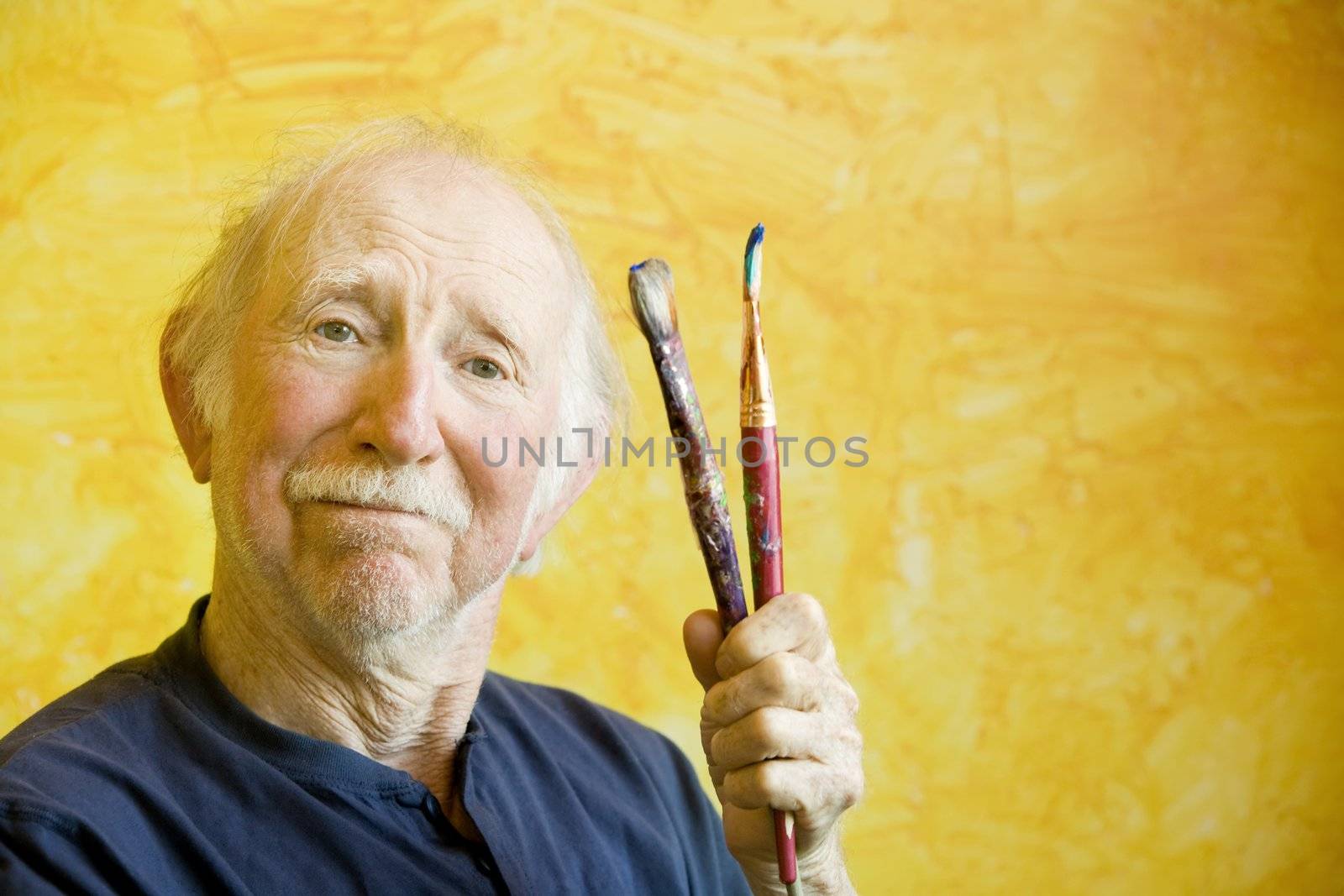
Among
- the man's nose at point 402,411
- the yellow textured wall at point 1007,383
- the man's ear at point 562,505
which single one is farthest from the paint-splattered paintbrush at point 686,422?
the yellow textured wall at point 1007,383

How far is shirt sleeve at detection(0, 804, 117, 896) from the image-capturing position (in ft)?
3.24

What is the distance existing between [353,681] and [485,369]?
344 mm

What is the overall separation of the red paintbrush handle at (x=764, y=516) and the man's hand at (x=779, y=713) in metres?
0.02

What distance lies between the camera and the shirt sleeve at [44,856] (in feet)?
3.24

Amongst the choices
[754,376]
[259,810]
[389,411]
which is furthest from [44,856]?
[754,376]

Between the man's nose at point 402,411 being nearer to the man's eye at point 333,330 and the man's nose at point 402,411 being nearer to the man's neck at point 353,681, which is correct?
the man's eye at point 333,330

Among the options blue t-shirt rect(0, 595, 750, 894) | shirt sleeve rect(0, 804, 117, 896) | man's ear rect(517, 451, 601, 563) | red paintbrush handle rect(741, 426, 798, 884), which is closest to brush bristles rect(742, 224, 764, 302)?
red paintbrush handle rect(741, 426, 798, 884)

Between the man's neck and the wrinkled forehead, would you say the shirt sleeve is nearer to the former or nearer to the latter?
the man's neck

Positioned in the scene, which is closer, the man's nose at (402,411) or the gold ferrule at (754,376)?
the gold ferrule at (754,376)

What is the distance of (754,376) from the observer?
3.29 feet

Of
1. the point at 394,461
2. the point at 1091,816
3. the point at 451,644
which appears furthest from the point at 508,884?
the point at 1091,816

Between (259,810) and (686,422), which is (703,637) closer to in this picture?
(686,422)

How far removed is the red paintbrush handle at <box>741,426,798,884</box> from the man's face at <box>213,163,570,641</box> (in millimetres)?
327

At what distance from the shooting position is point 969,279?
2.00 meters
